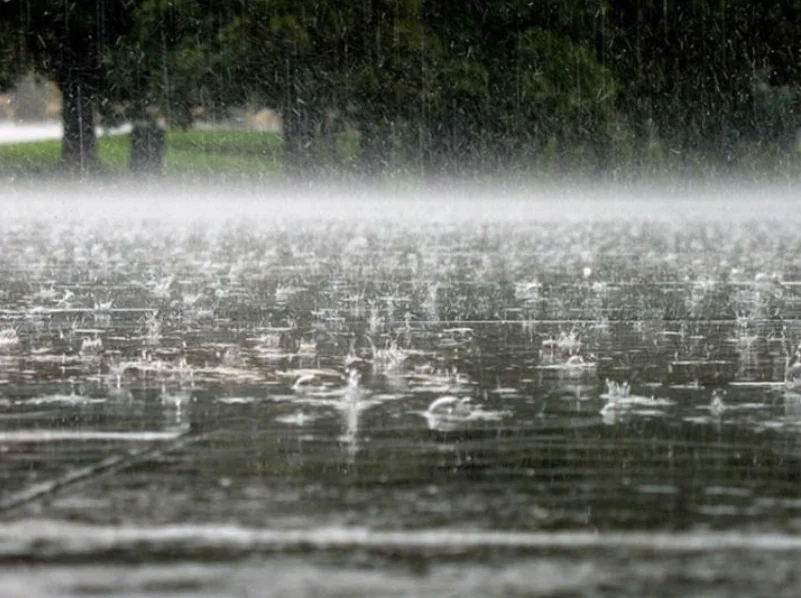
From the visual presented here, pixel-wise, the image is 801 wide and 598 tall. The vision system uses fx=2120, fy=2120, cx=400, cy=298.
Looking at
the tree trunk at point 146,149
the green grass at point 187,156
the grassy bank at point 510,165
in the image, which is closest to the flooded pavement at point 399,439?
the tree trunk at point 146,149

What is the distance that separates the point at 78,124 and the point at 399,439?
4804 cm

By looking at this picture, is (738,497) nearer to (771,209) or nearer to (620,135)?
(771,209)

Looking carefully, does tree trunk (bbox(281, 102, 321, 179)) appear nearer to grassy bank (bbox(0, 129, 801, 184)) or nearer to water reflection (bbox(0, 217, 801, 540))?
grassy bank (bbox(0, 129, 801, 184))

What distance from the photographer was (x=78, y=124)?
53.6 metres

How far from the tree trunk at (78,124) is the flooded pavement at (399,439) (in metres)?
38.7

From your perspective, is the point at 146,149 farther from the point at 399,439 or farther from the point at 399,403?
the point at 399,439

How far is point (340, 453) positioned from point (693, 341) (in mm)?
4486

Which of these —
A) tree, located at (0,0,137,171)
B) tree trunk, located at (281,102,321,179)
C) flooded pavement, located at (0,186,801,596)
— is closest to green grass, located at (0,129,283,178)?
tree, located at (0,0,137,171)

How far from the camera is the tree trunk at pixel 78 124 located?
53.3 meters

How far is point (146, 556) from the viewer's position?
4.50 m

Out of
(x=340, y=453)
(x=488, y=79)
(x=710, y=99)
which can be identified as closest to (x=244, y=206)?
(x=488, y=79)

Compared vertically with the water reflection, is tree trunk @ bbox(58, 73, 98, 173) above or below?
above

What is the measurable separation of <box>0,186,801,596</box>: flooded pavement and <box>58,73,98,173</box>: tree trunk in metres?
38.7

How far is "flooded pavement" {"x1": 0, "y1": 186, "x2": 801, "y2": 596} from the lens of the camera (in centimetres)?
442
